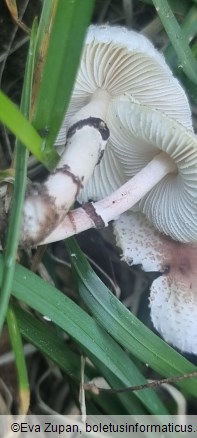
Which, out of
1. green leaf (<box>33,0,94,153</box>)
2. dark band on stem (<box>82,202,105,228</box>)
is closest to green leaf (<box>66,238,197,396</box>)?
dark band on stem (<box>82,202,105,228</box>)

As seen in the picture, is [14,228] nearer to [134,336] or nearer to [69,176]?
[69,176]

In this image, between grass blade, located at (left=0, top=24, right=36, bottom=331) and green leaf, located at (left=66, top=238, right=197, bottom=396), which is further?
green leaf, located at (left=66, top=238, right=197, bottom=396)

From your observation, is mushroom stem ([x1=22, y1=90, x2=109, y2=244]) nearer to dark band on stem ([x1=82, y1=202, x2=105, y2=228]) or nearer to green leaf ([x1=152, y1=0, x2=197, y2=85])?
dark band on stem ([x1=82, y1=202, x2=105, y2=228])

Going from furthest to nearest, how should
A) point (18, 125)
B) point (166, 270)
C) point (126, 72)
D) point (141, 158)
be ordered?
point (166, 270) < point (141, 158) < point (126, 72) < point (18, 125)

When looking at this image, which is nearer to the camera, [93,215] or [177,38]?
[93,215]

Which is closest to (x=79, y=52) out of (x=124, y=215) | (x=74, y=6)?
(x=74, y=6)

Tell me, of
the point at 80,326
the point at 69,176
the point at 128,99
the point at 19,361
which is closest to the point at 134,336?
the point at 80,326

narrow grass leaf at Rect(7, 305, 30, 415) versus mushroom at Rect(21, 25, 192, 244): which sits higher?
mushroom at Rect(21, 25, 192, 244)
